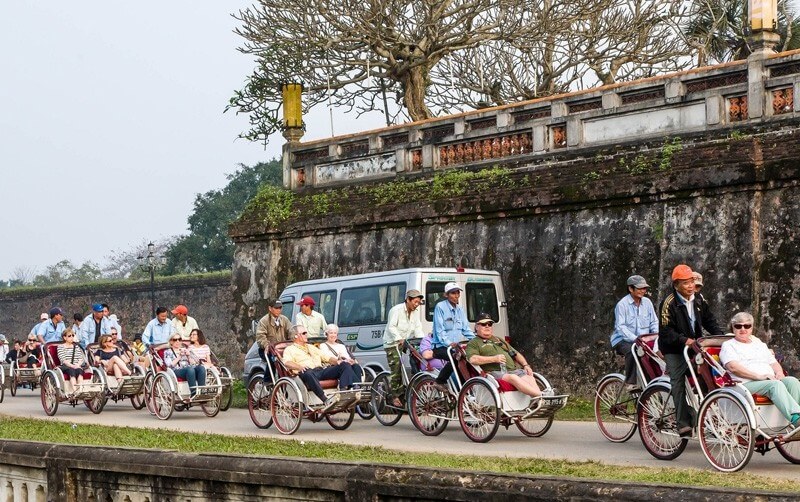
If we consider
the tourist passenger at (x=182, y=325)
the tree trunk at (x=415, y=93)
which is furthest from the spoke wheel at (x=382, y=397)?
the tree trunk at (x=415, y=93)

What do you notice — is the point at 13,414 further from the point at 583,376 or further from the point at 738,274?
the point at 738,274

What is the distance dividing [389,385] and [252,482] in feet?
25.9

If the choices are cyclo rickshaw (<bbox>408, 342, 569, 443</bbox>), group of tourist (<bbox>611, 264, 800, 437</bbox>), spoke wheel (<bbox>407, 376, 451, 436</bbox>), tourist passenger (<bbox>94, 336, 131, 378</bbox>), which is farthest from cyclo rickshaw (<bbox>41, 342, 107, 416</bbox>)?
group of tourist (<bbox>611, 264, 800, 437</bbox>)

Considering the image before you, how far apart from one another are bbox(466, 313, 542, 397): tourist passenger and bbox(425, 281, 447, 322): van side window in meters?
3.69

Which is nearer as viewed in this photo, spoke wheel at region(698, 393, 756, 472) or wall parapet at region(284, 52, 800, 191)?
spoke wheel at region(698, 393, 756, 472)

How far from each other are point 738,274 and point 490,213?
4769mm

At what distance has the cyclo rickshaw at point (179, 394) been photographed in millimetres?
18031

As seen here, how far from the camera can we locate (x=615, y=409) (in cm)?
1325

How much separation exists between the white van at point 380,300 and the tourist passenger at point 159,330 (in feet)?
4.80

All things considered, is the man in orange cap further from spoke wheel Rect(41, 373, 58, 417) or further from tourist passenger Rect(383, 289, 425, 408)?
spoke wheel Rect(41, 373, 58, 417)

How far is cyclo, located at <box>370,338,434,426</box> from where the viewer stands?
611 inches

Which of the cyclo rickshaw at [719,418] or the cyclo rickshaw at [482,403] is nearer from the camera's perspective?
the cyclo rickshaw at [719,418]

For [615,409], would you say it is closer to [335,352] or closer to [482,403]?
[482,403]

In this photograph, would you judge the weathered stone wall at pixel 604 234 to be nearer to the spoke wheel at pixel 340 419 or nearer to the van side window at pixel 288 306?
the van side window at pixel 288 306
